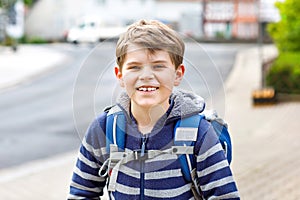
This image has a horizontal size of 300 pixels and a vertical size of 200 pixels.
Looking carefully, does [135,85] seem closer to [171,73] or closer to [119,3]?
[171,73]

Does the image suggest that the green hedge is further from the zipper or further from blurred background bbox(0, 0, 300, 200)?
the zipper

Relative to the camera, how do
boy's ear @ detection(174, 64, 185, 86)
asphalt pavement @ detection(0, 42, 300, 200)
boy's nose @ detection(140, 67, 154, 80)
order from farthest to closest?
asphalt pavement @ detection(0, 42, 300, 200) < boy's ear @ detection(174, 64, 185, 86) < boy's nose @ detection(140, 67, 154, 80)

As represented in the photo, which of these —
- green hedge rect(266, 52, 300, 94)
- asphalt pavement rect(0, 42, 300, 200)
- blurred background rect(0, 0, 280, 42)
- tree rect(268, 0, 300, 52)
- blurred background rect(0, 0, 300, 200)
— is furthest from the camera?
blurred background rect(0, 0, 280, 42)

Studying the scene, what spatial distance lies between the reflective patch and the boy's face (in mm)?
127

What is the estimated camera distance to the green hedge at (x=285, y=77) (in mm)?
14633

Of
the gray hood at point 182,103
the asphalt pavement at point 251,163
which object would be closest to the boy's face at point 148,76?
the gray hood at point 182,103

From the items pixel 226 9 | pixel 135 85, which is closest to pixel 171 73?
pixel 135 85

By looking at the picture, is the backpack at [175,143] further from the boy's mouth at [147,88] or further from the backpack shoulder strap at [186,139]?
the boy's mouth at [147,88]

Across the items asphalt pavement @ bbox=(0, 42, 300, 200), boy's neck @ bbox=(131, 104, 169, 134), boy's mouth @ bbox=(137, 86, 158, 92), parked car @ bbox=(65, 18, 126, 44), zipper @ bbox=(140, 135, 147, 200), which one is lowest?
asphalt pavement @ bbox=(0, 42, 300, 200)

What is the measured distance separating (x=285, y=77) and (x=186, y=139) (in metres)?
13.2

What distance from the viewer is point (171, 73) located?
6.44 ft

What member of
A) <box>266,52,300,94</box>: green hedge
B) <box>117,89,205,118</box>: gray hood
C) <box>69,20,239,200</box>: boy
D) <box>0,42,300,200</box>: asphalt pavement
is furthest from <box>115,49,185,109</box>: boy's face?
<box>266,52,300,94</box>: green hedge

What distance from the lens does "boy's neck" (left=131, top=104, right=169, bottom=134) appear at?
2.08m

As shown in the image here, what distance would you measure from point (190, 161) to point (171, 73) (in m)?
0.28
